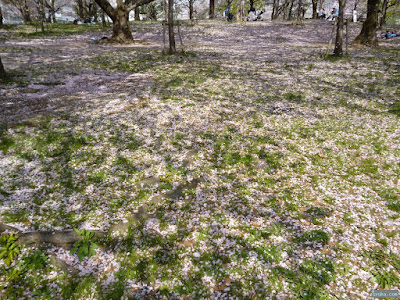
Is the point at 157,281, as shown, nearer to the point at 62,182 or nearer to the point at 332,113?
the point at 62,182

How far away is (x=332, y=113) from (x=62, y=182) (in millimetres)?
11382

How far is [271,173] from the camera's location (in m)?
7.20

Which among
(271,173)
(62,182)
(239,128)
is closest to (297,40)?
(239,128)

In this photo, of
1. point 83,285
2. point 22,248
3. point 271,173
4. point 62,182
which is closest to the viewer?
point 83,285

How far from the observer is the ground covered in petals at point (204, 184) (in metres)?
4.32

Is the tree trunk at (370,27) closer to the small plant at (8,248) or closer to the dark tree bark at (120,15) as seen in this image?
the dark tree bark at (120,15)

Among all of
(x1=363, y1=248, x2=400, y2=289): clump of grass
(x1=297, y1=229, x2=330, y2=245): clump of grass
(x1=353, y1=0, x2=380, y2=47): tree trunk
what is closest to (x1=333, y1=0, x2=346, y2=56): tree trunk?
(x1=353, y1=0, x2=380, y2=47): tree trunk

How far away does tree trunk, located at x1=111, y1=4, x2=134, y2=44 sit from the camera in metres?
24.3

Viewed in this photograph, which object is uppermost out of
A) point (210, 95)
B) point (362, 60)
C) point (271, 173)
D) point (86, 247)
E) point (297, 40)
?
point (297, 40)

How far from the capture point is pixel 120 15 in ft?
80.1

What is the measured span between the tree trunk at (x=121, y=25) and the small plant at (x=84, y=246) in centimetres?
2590

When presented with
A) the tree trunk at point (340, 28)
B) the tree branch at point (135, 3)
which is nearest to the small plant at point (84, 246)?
the tree trunk at point (340, 28)

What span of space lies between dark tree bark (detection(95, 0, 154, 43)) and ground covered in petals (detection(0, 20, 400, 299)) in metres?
13.4

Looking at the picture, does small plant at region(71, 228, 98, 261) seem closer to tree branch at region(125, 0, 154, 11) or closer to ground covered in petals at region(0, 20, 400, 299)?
ground covered in petals at region(0, 20, 400, 299)
